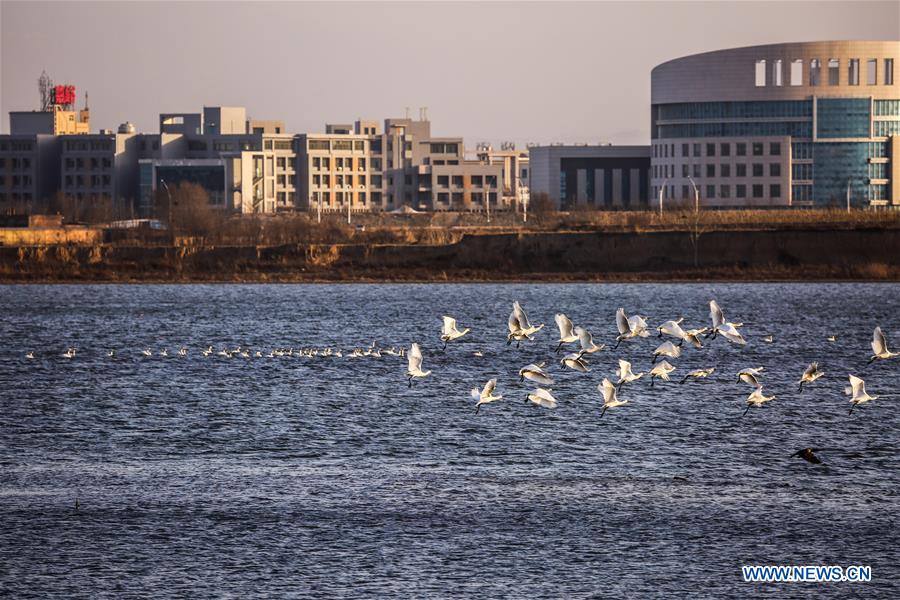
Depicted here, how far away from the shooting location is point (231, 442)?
125ft

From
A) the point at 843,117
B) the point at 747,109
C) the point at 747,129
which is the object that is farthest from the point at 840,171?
the point at 747,109

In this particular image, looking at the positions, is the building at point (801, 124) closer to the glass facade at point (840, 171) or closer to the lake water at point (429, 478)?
the glass facade at point (840, 171)

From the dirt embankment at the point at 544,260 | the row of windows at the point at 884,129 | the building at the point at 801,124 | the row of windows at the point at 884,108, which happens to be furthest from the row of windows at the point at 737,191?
the dirt embankment at the point at 544,260

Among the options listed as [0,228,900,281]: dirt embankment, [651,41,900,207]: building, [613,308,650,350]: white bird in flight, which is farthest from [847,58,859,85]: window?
[613,308,650,350]: white bird in flight

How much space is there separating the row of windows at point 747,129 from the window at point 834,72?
6171 mm

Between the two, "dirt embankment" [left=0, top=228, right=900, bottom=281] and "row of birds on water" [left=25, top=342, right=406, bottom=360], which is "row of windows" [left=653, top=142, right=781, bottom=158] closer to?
"dirt embankment" [left=0, top=228, right=900, bottom=281]

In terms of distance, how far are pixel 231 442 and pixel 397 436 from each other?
417 centimetres

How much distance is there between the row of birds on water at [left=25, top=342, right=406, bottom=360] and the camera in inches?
2435

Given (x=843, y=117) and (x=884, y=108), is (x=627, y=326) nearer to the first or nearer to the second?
(x=843, y=117)

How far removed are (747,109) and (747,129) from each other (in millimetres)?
2466

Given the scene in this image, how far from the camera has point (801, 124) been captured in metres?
189

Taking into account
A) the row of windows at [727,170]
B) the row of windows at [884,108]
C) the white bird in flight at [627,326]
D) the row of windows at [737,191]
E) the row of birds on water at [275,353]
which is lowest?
the row of birds on water at [275,353]

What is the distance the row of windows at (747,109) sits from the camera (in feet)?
618

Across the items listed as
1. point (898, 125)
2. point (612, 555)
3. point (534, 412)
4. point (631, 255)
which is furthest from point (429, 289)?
point (898, 125)
